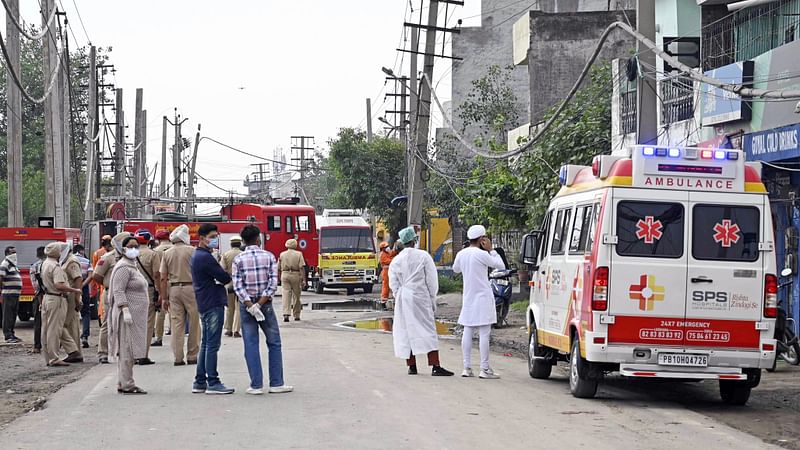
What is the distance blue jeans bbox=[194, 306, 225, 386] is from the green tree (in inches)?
1606

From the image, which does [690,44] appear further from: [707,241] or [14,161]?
[14,161]

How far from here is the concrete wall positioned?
3938 cm

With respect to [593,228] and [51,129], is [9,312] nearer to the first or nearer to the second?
[51,129]

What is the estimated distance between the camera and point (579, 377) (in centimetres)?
1227

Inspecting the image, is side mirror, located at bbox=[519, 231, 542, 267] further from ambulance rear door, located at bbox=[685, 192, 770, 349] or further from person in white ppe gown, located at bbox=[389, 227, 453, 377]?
ambulance rear door, located at bbox=[685, 192, 770, 349]

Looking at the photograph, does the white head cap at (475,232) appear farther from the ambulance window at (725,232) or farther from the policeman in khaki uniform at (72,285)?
the policeman in khaki uniform at (72,285)

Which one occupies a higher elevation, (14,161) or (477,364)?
(14,161)

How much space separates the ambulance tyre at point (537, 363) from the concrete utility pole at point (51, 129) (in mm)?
19949

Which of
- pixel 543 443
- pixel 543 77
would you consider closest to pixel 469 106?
pixel 543 77

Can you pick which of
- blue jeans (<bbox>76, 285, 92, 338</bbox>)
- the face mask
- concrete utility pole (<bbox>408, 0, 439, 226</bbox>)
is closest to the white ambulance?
the face mask

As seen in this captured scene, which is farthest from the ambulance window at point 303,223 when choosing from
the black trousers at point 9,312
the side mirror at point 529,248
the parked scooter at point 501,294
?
the side mirror at point 529,248

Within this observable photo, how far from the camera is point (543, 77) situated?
132 ft

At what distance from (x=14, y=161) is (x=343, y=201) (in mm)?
27347

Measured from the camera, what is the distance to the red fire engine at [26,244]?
26.2m
